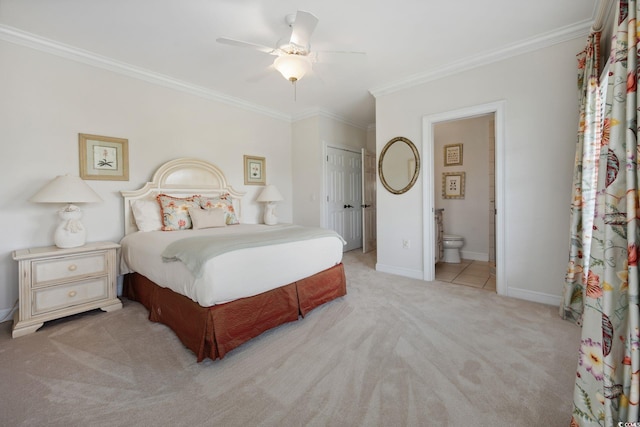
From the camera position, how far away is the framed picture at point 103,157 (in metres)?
2.82

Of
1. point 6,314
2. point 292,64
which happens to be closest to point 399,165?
point 292,64

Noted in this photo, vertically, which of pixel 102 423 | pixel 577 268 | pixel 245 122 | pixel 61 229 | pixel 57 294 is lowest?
pixel 102 423

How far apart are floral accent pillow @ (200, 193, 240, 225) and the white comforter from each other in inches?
32.5

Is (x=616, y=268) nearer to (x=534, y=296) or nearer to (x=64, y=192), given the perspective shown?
(x=534, y=296)

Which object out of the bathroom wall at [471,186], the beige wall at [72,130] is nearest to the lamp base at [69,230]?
the beige wall at [72,130]

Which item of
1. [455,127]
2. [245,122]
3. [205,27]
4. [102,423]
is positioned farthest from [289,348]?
[455,127]

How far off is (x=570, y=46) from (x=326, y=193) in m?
3.38

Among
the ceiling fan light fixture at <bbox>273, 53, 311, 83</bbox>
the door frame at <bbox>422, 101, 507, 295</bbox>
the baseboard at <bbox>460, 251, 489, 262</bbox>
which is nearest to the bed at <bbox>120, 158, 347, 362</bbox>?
the door frame at <bbox>422, 101, 507, 295</bbox>

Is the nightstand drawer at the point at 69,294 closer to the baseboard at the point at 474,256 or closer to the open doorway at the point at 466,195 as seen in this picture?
the open doorway at the point at 466,195

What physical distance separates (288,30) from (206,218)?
2146mm

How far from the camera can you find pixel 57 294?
2307mm

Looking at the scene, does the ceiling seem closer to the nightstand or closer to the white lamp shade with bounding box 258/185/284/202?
→ the white lamp shade with bounding box 258/185/284/202

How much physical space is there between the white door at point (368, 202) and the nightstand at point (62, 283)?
377 cm

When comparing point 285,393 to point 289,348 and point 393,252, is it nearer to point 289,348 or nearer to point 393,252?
point 289,348
